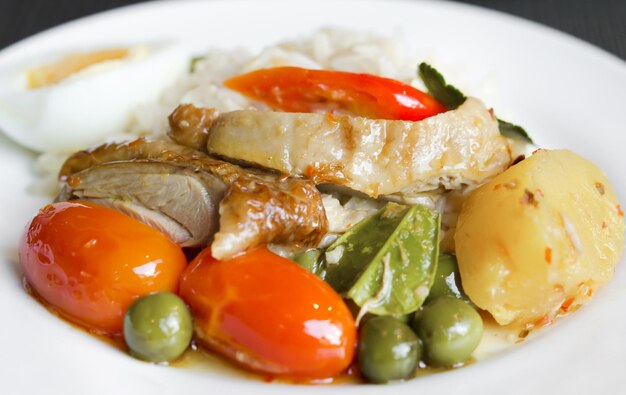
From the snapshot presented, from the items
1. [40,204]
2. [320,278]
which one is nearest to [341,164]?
[320,278]

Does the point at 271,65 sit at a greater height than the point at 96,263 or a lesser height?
greater

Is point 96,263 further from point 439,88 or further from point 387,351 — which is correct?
point 439,88

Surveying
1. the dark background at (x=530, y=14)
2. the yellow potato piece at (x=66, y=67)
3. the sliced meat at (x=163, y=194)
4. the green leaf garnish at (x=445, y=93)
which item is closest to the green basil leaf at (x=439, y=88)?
the green leaf garnish at (x=445, y=93)

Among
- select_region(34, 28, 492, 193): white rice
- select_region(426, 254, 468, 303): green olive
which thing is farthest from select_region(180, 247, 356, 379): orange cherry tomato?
select_region(34, 28, 492, 193): white rice

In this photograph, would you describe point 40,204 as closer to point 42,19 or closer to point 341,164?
point 341,164

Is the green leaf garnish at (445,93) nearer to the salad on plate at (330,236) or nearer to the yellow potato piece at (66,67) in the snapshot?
the salad on plate at (330,236)

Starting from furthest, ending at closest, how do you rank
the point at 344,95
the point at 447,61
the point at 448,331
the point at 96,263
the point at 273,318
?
1. the point at 447,61
2. the point at 344,95
3. the point at 96,263
4. the point at 448,331
5. the point at 273,318

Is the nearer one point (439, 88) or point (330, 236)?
point (330, 236)

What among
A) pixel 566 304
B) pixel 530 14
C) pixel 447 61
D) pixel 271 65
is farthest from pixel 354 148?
pixel 530 14
